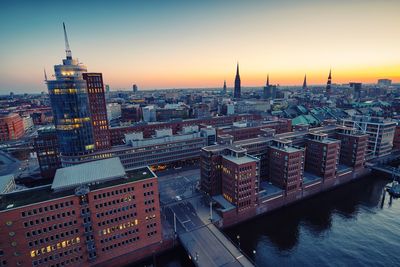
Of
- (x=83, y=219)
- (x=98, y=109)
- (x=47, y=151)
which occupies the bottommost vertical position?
(x=83, y=219)

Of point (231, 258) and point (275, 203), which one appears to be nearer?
point (231, 258)

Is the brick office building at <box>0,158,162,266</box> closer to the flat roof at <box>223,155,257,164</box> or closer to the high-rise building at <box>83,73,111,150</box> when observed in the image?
the flat roof at <box>223,155,257,164</box>

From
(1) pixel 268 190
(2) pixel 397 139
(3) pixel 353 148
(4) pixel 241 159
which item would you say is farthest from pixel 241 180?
(2) pixel 397 139

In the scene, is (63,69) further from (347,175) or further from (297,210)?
(347,175)

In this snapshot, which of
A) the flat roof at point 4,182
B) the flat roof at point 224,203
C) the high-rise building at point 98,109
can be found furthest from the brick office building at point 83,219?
the high-rise building at point 98,109

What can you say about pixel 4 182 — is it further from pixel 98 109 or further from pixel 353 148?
pixel 353 148

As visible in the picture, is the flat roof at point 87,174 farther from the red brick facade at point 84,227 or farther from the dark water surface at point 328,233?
the dark water surface at point 328,233

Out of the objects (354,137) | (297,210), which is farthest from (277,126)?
(297,210)
